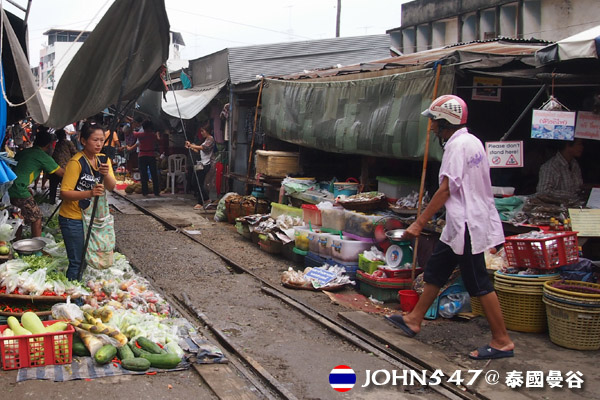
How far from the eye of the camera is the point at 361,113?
941cm

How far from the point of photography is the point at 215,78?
1733 cm

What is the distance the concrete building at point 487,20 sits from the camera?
22281mm

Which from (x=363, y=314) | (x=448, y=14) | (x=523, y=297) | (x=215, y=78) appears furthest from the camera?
(x=448, y=14)

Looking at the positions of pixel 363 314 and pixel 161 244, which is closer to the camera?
pixel 363 314

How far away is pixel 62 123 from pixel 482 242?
5015 mm

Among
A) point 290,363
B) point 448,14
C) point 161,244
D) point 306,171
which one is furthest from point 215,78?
point 448,14

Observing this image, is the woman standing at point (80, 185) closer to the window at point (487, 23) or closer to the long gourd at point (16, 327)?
the long gourd at point (16, 327)

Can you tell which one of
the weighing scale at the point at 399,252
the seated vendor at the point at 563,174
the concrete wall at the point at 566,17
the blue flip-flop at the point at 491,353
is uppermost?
the concrete wall at the point at 566,17

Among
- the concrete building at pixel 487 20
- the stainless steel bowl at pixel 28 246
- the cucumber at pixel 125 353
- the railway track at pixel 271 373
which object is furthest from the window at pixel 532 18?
the cucumber at pixel 125 353

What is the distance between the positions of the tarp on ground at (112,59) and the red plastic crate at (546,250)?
460 cm

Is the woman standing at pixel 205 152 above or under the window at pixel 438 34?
under

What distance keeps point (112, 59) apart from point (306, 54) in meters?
11.1

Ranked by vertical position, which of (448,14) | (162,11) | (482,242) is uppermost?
(448,14)

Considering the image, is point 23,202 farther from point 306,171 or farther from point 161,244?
point 306,171
